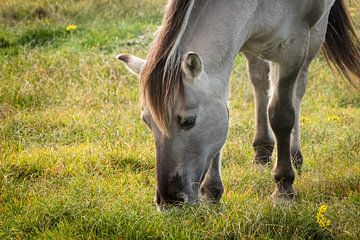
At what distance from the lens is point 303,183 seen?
467 cm

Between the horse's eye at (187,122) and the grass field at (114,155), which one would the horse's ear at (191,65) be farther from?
the grass field at (114,155)

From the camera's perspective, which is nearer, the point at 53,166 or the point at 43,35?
the point at 53,166

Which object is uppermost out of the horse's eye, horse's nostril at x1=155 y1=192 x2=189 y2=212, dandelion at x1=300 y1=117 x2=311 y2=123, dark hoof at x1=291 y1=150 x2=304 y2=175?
the horse's eye

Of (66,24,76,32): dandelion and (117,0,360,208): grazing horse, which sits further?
(66,24,76,32): dandelion

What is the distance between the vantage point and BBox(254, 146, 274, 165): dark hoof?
5.27m

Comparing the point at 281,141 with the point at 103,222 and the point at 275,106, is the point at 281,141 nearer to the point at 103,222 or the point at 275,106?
the point at 275,106

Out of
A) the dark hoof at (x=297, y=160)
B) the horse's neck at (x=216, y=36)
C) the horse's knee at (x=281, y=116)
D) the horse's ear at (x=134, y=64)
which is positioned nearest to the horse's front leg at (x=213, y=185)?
the horse's knee at (x=281, y=116)

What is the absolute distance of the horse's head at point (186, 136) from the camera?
3.40 m

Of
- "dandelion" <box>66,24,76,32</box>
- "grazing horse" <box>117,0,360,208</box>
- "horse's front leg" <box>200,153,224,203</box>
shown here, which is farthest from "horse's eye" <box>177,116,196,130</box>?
"dandelion" <box>66,24,76,32</box>

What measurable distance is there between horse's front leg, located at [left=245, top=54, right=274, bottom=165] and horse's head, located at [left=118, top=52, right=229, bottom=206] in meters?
1.82

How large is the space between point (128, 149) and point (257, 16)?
1.81m

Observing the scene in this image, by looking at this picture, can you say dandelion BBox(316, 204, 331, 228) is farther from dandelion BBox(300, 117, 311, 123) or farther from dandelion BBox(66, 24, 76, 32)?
dandelion BBox(66, 24, 76, 32)

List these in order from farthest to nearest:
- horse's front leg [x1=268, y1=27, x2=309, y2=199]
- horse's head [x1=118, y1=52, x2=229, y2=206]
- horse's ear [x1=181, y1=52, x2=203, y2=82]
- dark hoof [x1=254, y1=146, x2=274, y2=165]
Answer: dark hoof [x1=254, y1=146, x2=274, y2=165] → horse's front leg [x1=268, y1=27, x2=309, y2=199] → horse's head [x1=118, y1=52, x2=229, y2=206] → horse's ear [x1=181, y1=52, x2=203, y2=82]

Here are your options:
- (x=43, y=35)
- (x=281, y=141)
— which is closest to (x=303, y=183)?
(x=281, y=141)
